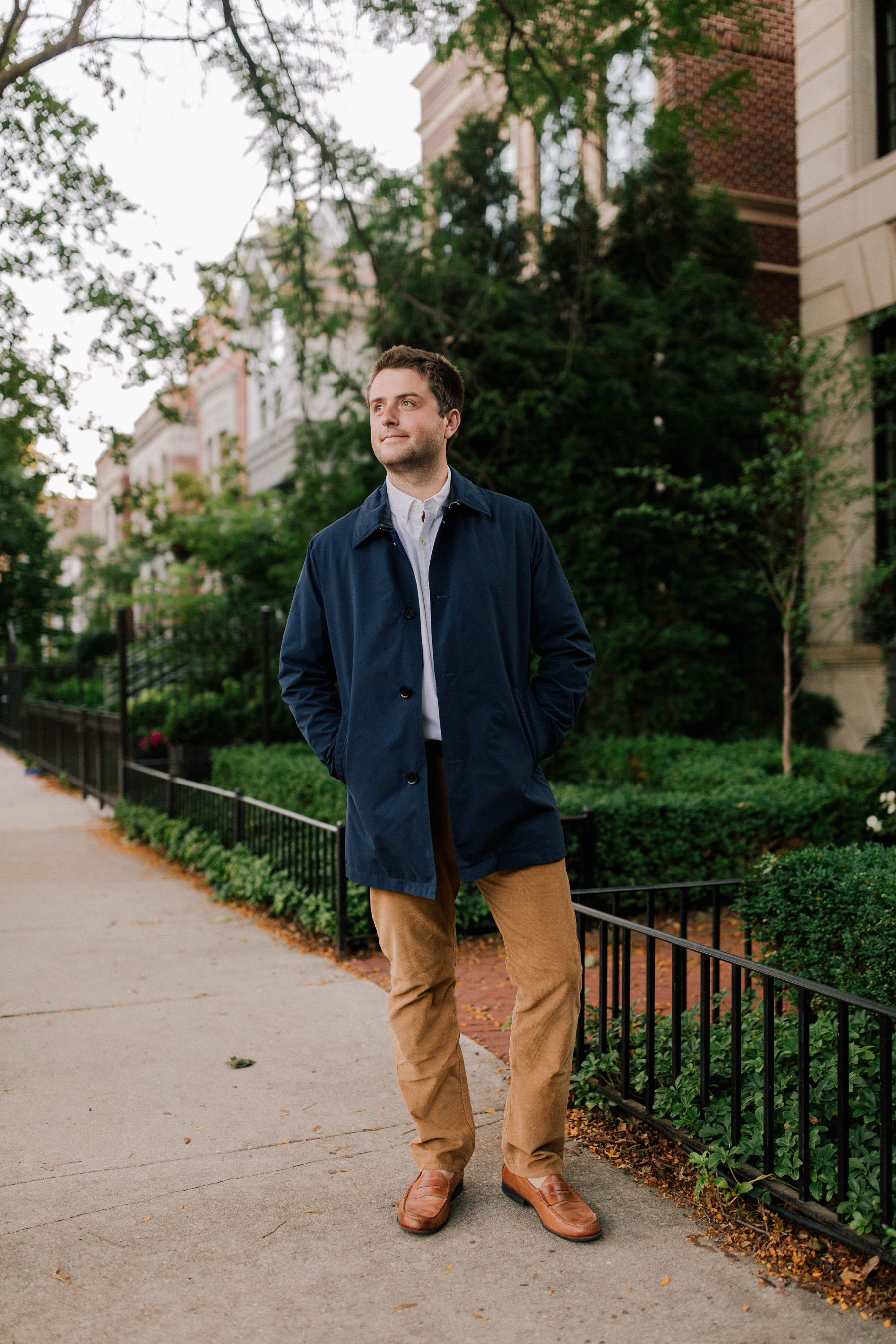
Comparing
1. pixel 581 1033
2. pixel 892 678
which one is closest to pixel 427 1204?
pixel 581 1033

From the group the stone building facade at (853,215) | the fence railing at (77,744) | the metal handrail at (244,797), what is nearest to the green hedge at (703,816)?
the metal handrail at (244,797)

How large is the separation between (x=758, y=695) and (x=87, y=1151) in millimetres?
10364

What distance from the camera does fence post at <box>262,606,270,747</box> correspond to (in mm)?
10461

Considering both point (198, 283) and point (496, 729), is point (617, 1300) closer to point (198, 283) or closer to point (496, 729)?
point (496, 729)

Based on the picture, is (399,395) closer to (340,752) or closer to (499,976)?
(340,752)

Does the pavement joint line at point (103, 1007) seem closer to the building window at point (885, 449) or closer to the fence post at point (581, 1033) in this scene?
the fence post at point (581, 1033)

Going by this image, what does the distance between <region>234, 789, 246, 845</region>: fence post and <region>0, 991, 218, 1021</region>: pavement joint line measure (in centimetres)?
261

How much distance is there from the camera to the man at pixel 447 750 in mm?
2768

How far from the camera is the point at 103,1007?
486cm

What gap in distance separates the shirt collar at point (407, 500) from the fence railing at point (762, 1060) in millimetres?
1488

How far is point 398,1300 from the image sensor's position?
2.52 m

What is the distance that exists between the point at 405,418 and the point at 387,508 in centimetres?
25

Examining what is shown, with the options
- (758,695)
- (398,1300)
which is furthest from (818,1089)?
(758,695)

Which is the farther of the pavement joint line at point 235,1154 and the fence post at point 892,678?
the fence post at point 892,678
